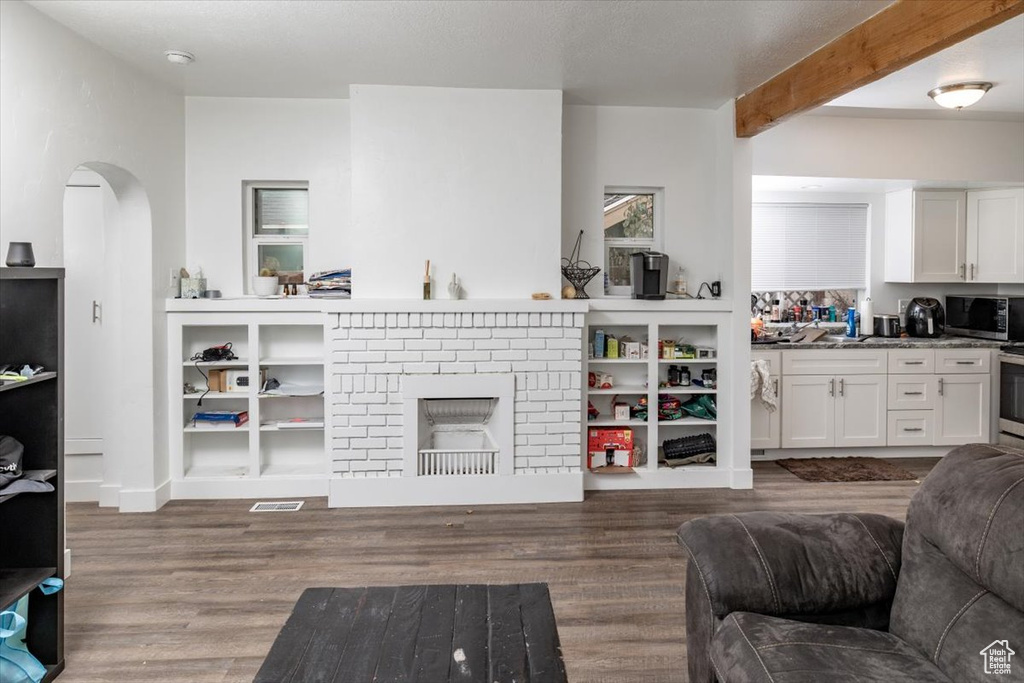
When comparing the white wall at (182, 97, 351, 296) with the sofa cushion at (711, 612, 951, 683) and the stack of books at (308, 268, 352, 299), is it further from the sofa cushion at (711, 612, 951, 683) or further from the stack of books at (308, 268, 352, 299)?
the sofa cushion at (711, 612, 951, 683)

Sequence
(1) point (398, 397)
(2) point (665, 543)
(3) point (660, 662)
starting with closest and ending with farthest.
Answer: (3) point (660, 662)
(2) point (665, 543)
(1) point (398, 397)

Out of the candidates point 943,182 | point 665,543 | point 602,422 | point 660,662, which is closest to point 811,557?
point 660,662

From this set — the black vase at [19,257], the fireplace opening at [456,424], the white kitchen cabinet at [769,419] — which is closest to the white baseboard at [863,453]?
the white kitchen cabinet at [769,419]

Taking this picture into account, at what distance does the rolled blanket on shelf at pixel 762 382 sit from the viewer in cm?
546

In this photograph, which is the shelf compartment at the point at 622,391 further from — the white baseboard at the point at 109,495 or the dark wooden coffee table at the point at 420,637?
the white baseboard at the point at 109,495

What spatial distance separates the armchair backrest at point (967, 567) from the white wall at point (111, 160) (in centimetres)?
358

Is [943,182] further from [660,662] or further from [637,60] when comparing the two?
[660,662]

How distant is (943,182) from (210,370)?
→ 19.1 ft

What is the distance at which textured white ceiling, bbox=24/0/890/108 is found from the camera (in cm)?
331

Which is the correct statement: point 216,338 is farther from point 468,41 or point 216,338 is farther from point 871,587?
point 871,587

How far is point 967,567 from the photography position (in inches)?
70.6

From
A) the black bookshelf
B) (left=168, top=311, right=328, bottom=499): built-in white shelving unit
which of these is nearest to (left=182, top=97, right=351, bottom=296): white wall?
(left=168, top=311, right=328, bottom=499): built-in white shelving unit

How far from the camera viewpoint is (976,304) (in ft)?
19.9

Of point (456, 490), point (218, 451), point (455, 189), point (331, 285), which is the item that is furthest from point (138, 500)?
point (455, 189)
